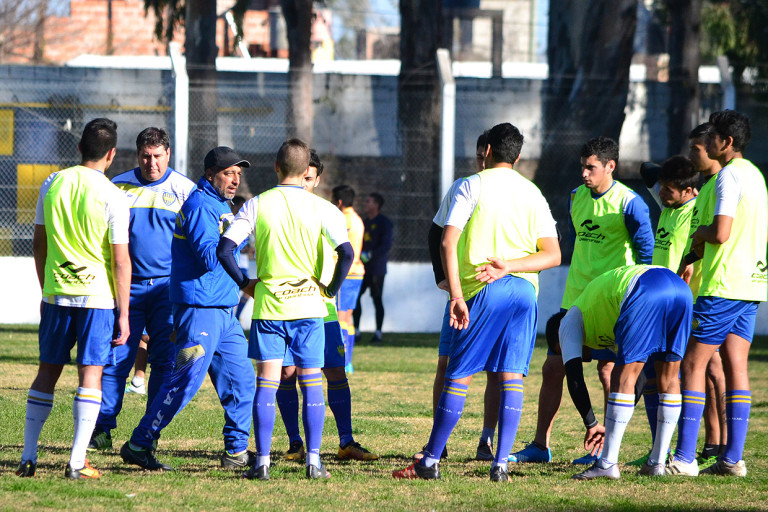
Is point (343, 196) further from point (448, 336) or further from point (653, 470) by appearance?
point (653, 470)

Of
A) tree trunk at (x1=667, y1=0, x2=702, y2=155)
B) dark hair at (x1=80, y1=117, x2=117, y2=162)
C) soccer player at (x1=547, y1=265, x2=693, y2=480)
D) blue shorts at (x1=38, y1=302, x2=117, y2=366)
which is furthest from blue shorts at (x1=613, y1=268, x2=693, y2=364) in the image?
tree trunk at (x1=667, y1=0, x2=702, y2=155)

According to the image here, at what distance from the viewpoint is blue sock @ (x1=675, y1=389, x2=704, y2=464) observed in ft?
20.4

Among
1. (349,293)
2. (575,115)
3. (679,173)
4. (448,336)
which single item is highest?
(575,115)

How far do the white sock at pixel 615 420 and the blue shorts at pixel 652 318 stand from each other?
0.71 ft

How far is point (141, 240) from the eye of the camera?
6715 mm

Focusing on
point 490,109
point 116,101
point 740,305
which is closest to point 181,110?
point 116,101

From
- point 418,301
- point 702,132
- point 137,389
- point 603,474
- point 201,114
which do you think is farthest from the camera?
point 418,301

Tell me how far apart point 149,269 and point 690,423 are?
353cm

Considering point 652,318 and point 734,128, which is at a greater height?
point 734,128

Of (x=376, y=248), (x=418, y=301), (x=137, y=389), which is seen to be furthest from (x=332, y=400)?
(x=418, y=301)

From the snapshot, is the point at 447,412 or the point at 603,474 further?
the point at 603,474

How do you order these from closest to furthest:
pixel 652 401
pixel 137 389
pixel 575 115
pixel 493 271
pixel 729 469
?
pixel 493 271 < pixel 729 469 < pixel 652 401 < pixel 137 389 < pixel 575 115

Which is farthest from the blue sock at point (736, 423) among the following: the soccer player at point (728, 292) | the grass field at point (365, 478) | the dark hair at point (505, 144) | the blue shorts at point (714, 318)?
the dark hair at point (505, 144)

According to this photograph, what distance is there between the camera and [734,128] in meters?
6.35
